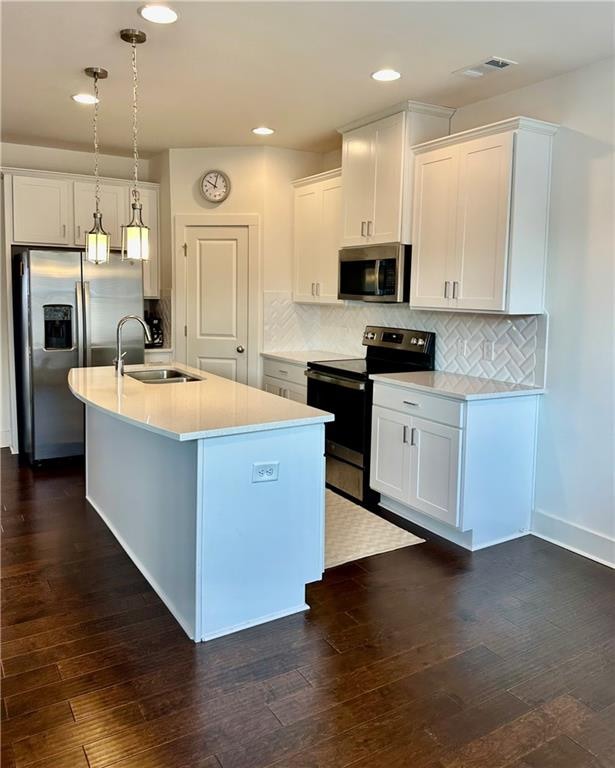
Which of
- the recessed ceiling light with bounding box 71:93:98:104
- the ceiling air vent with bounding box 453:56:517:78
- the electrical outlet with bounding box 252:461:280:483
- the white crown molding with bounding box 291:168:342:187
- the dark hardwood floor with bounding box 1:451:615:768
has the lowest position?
the dark hardwood floor with bounding box 1:451:615:768

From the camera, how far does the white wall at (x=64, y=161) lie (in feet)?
17.6

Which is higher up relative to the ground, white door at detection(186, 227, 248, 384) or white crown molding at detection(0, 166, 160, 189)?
white crown molding at detection(0, 166, 160, 189)

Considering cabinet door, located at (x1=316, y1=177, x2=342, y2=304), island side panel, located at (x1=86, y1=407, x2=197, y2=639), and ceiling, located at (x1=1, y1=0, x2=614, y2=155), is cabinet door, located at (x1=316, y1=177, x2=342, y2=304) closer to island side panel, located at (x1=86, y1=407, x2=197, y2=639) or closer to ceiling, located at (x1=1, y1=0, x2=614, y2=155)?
ceiling, located at (x1=1, y1=0, x2=614, y2=155)

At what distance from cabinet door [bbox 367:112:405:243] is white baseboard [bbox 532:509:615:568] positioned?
6.68ft

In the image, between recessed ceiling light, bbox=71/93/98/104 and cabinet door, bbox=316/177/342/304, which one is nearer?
recessed ceiling light, bbox=71/93/98/104

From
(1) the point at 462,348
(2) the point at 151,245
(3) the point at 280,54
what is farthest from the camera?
(2) the point at 151,245

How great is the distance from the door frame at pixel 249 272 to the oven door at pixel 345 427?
0.98m

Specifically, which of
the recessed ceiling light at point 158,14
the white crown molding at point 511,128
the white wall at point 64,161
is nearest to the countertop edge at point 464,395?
the white crown molding at point 511,128

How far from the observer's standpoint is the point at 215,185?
17.9 feet

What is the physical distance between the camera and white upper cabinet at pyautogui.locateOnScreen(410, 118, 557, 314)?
3414 millimetres

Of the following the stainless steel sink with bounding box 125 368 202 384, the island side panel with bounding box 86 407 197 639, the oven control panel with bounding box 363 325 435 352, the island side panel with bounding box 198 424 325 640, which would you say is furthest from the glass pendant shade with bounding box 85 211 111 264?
the oven control panel with bounding box 363 325 435 352

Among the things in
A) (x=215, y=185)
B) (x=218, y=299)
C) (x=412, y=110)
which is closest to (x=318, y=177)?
(x=215, y=185)

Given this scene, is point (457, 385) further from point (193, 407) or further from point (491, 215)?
point (193, 407)

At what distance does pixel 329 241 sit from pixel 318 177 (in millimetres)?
549
